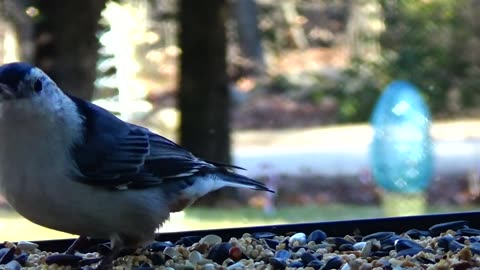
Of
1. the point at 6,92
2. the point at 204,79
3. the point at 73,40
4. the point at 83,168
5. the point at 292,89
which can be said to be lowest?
the point at 83,168

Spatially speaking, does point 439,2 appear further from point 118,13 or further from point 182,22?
point 182,22

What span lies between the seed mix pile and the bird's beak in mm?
546

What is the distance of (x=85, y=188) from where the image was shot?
276 centimetres

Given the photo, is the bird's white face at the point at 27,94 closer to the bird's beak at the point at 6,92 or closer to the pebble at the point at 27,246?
the bird's beak at the point at 6,92

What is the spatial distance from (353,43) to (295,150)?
26.9 ft

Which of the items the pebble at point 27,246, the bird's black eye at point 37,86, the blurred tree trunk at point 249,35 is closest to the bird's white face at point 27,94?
the bird's black eye at point 37,86

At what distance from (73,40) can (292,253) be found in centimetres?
499

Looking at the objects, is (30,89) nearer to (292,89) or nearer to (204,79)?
(204,79)

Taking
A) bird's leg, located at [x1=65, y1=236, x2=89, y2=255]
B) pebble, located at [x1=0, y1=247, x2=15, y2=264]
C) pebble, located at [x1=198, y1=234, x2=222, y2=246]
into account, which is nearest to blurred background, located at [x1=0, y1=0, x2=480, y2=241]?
pebble, located at [x1=198, y1=234, x2=222, y2=246]

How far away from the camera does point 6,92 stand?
8.43 feet

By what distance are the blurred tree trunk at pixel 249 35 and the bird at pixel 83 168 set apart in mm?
17688

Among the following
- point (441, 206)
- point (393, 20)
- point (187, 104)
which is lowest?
point (441, 206)

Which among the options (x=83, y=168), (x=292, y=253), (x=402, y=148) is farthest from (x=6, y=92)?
(x=402, y=148)

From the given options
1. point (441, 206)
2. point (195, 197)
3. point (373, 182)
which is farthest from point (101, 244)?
point (373, 182)
